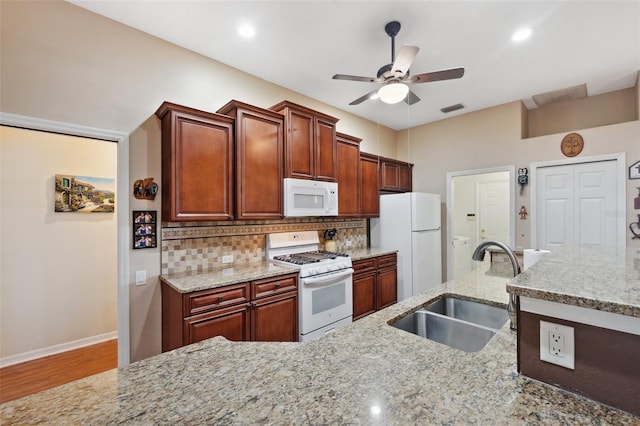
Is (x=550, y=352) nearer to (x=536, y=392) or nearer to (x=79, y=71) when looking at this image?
(x=536, y=392)

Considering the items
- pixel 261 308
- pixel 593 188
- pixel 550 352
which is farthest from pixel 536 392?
pixel 593 188

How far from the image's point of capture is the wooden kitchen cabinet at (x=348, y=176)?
11.9 feet

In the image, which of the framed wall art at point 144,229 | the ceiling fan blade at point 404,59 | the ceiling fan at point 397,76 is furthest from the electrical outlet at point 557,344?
the framed wall art at point 144,229

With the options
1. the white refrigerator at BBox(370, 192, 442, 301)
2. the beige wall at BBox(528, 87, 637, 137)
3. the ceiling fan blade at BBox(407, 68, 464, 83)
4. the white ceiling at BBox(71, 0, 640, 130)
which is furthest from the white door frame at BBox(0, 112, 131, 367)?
the beige wall at BBox(528, 87, 637, 137)

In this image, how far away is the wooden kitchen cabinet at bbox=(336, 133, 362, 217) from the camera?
3.61 meters

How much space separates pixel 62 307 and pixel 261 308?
7.89ft

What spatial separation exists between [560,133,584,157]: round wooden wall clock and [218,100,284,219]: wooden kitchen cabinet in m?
3.64

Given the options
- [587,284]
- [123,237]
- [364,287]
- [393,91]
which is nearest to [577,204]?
[364,287]

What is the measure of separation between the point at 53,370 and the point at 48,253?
1.18 meters

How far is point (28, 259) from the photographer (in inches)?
112

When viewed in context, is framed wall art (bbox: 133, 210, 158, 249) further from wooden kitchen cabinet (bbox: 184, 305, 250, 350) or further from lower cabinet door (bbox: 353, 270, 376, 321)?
lower cabinet door (bbox: 353, 270, 376, 321)

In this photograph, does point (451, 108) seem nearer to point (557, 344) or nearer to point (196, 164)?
point (196, 164)

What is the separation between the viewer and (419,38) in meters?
2.50

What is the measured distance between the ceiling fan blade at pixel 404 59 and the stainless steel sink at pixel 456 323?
1.73 m
